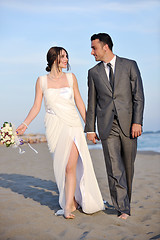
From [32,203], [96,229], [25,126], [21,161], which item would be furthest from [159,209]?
[21,161]

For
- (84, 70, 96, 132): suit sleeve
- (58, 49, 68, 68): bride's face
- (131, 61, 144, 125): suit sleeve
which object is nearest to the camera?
(131, 61, 144, 125): suit sleeve

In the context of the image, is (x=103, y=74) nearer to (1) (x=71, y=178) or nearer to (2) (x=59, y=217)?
(1) (x=71, y=178)

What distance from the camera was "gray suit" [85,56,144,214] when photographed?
4.24 meters

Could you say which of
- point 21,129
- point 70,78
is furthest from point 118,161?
point 21,129

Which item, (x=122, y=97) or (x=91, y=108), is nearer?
(x=122, y=97)

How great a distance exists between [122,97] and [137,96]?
20 centimetres

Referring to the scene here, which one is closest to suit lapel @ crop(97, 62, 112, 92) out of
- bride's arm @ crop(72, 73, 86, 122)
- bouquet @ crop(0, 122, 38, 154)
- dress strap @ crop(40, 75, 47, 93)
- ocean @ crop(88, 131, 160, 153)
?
bride's arm @ crop(72, 73, 86, 122)

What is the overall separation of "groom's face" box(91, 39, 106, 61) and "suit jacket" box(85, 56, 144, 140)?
154 mm

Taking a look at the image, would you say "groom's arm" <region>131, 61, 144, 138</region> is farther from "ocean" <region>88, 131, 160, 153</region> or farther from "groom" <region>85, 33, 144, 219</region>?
"ocean" <region>88, 131, 160, 153</region>

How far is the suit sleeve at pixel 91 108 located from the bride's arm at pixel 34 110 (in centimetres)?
75

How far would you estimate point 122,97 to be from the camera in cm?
426

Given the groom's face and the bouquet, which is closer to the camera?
the groom's face

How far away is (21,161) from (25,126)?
6.78 m

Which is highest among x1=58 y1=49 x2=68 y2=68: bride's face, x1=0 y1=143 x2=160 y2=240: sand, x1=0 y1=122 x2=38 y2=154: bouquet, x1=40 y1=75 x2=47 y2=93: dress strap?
x1=58 y1=49 x2=68 y2=68: bride's face
